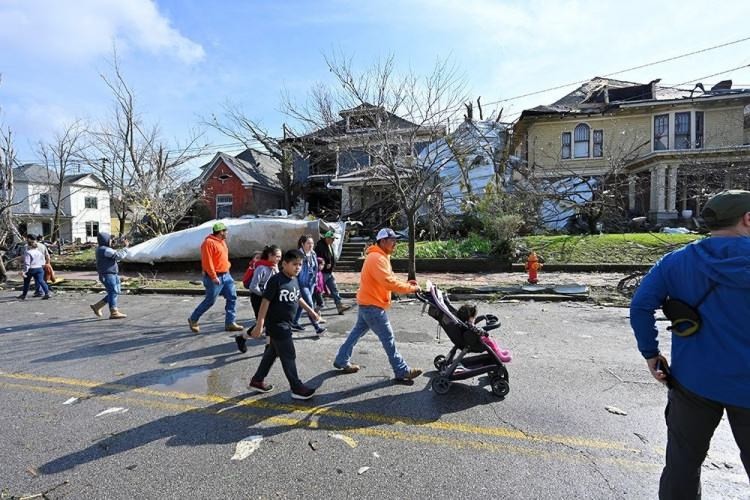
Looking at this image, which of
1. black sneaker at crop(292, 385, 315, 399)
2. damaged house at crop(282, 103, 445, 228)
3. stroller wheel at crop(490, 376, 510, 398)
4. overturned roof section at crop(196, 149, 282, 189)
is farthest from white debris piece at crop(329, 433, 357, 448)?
overturned roof section at crop(196, 149, 282, 189)

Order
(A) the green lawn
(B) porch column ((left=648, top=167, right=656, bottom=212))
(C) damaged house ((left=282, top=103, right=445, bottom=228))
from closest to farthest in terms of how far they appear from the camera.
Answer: (C) damaged house ((left=282, top=103, right=445, bottom=228)) < (A) the green lawn < (B) porch column ((left=648, top=167, right=656, bottom=212))

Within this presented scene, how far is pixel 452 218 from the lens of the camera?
64.1 feet

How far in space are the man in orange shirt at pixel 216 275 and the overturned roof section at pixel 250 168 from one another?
23.6 meters

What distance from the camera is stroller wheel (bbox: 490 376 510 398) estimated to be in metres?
4.29

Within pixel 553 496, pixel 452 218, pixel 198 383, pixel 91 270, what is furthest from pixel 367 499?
pixel 91 270

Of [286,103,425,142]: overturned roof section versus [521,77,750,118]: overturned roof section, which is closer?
[286,103,425,142]: overturned roof section

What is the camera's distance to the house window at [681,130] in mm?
23234

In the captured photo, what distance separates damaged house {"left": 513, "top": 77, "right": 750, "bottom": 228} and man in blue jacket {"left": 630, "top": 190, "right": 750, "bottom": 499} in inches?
763

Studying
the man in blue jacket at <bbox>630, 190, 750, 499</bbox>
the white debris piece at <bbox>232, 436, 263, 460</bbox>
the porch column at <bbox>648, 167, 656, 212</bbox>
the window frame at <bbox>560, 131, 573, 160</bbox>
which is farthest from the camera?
the window frame at <bbox>560, 131, 573, 160</bbox>

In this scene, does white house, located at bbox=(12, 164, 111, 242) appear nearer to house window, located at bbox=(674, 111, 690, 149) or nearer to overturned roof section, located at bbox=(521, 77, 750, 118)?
overturned roof section, located at bbox=(521, 77, 750, 118)

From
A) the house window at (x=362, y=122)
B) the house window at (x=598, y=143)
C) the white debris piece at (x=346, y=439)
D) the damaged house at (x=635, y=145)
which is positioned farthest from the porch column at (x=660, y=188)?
the white debris piece at (x=346, y=439)

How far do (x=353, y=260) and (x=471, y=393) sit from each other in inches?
492

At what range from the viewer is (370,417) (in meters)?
3.88

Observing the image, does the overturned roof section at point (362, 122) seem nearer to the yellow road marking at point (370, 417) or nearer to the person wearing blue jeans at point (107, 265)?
the person wearing blue jeans at point (107, 265)
